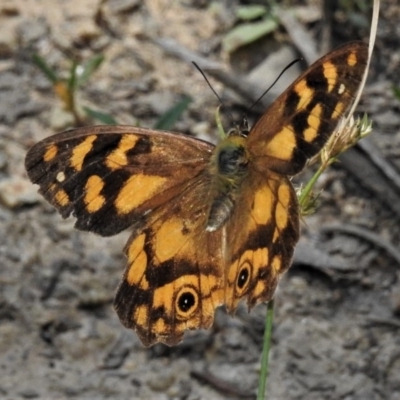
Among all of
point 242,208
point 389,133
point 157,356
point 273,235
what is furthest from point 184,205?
point 389,133

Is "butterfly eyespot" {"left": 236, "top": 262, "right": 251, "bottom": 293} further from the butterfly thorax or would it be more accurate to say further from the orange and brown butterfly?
the butterfly thorax

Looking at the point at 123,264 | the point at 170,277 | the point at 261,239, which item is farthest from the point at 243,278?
the point at 123,264

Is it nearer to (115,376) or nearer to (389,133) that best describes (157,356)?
(115,376)

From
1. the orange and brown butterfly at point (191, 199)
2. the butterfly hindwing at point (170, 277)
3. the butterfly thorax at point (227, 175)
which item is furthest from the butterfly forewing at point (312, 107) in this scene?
the butterfly hindwing at point (170, 277)

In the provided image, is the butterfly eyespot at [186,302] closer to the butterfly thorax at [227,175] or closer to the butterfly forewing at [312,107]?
the butterfly thorax at [227,175]

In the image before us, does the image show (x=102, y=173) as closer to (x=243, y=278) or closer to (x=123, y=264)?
→ (x=243, y=278)

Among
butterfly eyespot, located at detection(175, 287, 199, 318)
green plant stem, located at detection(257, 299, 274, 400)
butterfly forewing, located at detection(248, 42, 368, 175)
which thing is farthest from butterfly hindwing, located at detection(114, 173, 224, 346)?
butterfly forewing, located at detection(248, 42, 368, 175)
